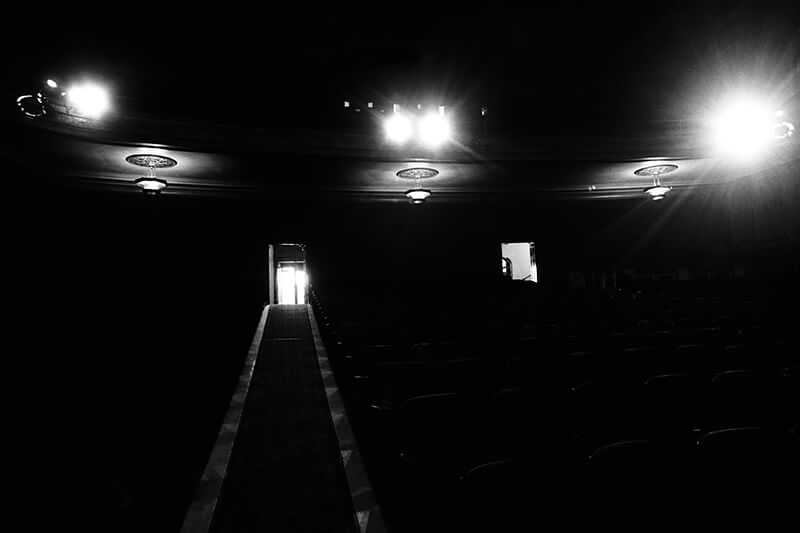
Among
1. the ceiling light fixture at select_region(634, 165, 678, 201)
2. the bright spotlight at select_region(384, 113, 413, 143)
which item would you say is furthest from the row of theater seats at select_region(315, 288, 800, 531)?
the ceiling light fixture at select_region(634, 165, 678, 201)

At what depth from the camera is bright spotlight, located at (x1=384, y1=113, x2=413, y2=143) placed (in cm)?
656

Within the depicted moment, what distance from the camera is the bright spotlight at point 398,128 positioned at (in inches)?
258

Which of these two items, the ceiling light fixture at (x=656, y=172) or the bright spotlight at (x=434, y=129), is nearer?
the bright spotlight at (x=434, y=129)

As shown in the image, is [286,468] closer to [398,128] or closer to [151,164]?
[398,128]

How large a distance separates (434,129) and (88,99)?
4.53m

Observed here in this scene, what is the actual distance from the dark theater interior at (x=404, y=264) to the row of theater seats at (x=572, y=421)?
0.01 meters

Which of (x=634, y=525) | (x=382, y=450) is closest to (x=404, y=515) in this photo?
(x=382, y=450)

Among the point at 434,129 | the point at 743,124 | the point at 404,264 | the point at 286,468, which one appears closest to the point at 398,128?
the point at 434,129

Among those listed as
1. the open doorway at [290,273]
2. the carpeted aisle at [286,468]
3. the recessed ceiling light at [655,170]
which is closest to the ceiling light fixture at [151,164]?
the carpeted aisle at [286,468]

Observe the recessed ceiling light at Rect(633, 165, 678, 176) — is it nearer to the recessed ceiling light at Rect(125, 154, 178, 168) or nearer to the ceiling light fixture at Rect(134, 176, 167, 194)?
the recessed ceiling light at Rect(125, 154, 178, 168)

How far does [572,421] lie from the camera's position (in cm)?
250

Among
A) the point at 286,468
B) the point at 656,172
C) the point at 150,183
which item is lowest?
the point at 286,468

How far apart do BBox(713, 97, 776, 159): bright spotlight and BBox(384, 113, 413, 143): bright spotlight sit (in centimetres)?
453

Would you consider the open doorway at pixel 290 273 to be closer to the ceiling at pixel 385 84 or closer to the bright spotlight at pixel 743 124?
the ceiling at pixel 385 84
